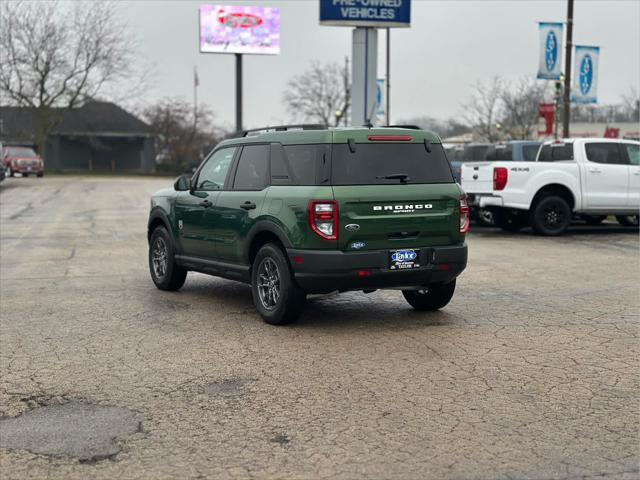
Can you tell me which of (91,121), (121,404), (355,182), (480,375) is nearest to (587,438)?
(480,375)

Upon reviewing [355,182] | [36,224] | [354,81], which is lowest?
[36,224]

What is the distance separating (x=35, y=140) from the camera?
6581 centimetres

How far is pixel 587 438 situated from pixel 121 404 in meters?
2.94

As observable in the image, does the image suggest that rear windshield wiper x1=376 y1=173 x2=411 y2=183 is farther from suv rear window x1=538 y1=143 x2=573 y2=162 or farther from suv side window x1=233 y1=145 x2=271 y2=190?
suv rear window x1=538 y1=143 x2=573 y2=162

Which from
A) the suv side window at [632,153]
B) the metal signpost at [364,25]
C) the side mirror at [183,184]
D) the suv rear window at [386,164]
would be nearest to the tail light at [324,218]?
the suv rear window at [386,164]

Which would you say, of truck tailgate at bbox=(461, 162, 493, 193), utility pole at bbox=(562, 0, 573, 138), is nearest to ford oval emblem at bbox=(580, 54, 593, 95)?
utility pole at bbox=(562, 0, 573, 138)

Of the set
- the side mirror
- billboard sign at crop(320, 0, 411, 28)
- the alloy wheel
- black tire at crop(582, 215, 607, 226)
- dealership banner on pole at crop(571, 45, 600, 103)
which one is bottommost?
black tire at crop(582, 215, 607, 226)

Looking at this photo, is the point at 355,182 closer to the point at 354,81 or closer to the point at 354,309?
the point at 354,309

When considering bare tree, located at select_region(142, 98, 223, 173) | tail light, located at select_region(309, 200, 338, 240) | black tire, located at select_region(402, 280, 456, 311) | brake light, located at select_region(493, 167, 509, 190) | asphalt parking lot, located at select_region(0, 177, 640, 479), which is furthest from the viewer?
bare tree, located at select_region(142, 98, 223, 173)

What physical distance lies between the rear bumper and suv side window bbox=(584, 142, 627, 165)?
1067cm

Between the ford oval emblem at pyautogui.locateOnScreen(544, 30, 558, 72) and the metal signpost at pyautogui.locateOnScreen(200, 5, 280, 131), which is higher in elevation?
the metal signpost at pyautogui.locateOnScreen(200, 5, 280, 131)

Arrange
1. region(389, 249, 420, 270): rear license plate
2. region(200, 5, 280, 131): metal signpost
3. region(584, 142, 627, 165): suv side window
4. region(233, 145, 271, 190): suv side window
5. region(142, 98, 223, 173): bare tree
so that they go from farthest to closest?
1. region(142, 98, 223, 173): bare tree
2. region(200, 5, 280, 131): metal signpost
3. region(584, 142, 627, 165): suv side window
4. region(233, 145, 271, 190): suv side window
5. region(389, 249, 420, 270): rear license plate

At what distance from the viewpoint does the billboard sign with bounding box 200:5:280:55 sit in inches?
2229

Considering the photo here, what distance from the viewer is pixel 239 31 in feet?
190
